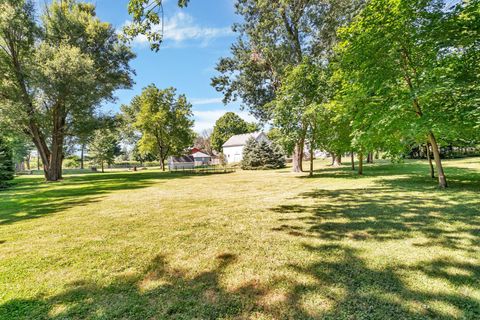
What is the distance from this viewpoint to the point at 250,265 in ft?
11.4

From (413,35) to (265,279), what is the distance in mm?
10110

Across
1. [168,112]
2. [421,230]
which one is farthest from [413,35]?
[168,112]

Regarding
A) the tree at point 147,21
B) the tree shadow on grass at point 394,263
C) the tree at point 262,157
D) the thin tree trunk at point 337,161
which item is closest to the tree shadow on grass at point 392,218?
the tree shadow on grass at point 394,263

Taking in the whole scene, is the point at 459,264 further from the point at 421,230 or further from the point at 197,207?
the point at 197,207

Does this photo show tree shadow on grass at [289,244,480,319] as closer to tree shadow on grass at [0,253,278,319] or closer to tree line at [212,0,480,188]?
tree shadow on grass at [0,253,278,319]

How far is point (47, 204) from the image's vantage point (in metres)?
9.03

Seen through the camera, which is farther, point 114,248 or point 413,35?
point 413,35

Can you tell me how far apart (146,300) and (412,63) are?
11.1 meters

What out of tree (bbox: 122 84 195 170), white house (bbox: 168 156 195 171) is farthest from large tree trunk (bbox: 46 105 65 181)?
white house (bbox: 168 156 195 171)

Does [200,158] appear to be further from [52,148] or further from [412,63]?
[412,63]

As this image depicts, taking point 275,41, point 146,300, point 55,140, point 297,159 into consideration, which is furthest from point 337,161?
point 146,300

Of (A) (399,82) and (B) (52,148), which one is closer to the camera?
(A) (399,82)

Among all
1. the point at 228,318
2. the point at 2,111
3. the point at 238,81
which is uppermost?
the point at 238,81

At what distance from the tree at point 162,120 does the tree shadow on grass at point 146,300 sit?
31.3 metres
